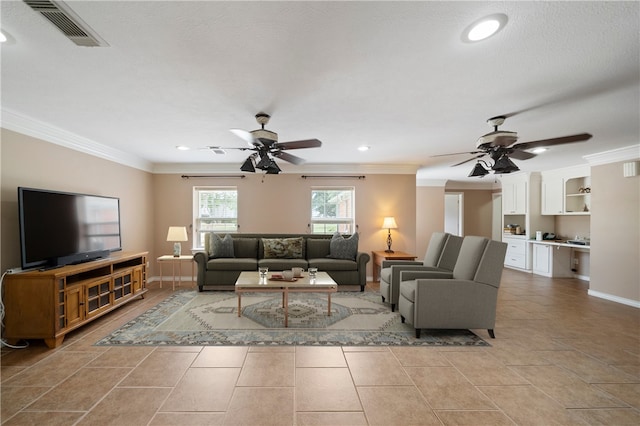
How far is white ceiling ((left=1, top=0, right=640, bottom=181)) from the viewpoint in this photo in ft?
5.22

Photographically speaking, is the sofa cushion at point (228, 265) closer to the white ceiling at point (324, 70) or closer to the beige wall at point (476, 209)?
the white ceiling at point (324, 70)

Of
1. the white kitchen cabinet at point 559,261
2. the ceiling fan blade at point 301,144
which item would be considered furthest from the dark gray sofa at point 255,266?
the white kitchen cabinet at point 559,261

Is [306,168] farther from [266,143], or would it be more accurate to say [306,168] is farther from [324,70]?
[324,70]

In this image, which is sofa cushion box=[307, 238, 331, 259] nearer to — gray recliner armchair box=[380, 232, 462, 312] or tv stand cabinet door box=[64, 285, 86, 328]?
gray recliner armchair box=[380, 232, 462, 312]

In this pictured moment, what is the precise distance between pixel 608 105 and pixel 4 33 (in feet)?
15.5

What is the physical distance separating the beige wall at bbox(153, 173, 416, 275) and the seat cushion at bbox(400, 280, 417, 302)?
2556 millimetres

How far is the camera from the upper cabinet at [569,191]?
602 centimetres

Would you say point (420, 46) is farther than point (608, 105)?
No

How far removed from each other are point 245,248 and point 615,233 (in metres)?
6.20

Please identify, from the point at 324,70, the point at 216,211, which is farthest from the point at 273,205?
the point at 324,70

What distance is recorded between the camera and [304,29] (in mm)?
1702

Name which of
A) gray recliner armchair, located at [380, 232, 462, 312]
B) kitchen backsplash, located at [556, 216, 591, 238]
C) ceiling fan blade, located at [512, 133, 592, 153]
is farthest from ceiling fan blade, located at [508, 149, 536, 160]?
kitchen backsplash, located at [556, 216, 591, 238]

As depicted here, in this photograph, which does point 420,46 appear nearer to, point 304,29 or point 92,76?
point 304,29

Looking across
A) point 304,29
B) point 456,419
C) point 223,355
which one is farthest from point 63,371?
point 304,29
